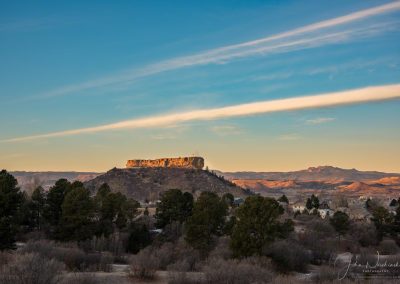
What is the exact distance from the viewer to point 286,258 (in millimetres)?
27656

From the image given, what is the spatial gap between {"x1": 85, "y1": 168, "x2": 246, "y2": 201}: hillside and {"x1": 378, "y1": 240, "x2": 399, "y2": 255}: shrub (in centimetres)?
10210

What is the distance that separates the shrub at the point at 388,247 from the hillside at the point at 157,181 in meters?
102

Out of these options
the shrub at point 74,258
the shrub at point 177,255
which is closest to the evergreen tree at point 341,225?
the shrub at point 177,255

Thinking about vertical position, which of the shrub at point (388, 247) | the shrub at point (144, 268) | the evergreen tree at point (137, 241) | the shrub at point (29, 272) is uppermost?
the shrub at point (29, 272)

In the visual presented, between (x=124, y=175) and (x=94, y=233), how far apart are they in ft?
460

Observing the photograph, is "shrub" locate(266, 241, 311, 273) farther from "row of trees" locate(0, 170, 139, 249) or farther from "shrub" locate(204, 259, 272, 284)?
"row of trees" locate(0, 170, 139, 249)

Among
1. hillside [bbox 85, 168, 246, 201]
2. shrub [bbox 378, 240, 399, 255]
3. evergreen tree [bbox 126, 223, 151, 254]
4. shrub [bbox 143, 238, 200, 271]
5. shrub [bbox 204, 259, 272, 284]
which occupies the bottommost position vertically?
shrub [bbox 378, 240, 399, 255]

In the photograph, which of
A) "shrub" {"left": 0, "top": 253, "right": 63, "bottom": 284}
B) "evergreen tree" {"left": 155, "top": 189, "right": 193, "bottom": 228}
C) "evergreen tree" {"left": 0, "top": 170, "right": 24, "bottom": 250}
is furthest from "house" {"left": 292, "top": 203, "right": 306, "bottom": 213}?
"shrub" {"left": 0, "top": 253, "right": 63, "bottom": 284}

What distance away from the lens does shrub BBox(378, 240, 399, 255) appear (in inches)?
1802

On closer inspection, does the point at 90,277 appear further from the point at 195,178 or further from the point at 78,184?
the point at 195,178

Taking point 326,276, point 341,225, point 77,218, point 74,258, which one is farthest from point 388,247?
point 74,258

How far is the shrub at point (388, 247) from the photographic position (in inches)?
1802

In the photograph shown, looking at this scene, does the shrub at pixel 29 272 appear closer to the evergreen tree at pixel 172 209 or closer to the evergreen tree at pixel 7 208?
the evergreen tree at pixel 7 208

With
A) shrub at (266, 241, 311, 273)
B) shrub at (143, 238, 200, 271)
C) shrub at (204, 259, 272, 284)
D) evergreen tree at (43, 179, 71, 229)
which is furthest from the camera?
evergreen tree at (43, 179, 71, 229)
